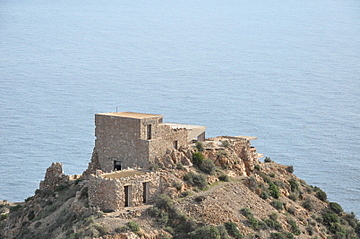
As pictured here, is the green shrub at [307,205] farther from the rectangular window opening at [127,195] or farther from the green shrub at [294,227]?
the rectangular window opening at [127,195]

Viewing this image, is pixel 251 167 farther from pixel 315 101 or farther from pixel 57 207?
pixel 315 101

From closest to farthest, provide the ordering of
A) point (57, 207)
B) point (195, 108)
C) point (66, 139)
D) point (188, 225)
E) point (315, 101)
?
point (188, 225) → point (57, 207) → point (66, 139) → point (195, 108) → point (315, 101)

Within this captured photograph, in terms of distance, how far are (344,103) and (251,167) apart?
92176 millimetres

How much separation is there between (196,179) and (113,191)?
7848mm

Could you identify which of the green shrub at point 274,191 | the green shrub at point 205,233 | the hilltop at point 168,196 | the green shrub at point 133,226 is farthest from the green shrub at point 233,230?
the green shrub at point 274,191

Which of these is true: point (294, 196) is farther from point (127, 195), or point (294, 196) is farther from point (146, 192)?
point (127, 195)

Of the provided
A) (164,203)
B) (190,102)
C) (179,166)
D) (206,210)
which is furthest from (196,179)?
(190,102)

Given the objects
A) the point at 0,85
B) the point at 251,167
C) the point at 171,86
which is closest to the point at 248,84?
the point at 171,86

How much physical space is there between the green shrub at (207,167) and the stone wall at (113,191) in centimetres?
674

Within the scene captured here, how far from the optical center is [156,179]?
205ft

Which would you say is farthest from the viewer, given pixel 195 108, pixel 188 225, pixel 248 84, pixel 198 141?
pixel 248 84

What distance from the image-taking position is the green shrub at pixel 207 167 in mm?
66625

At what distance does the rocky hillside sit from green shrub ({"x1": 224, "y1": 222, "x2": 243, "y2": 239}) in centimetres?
7

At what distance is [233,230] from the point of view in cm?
6034
